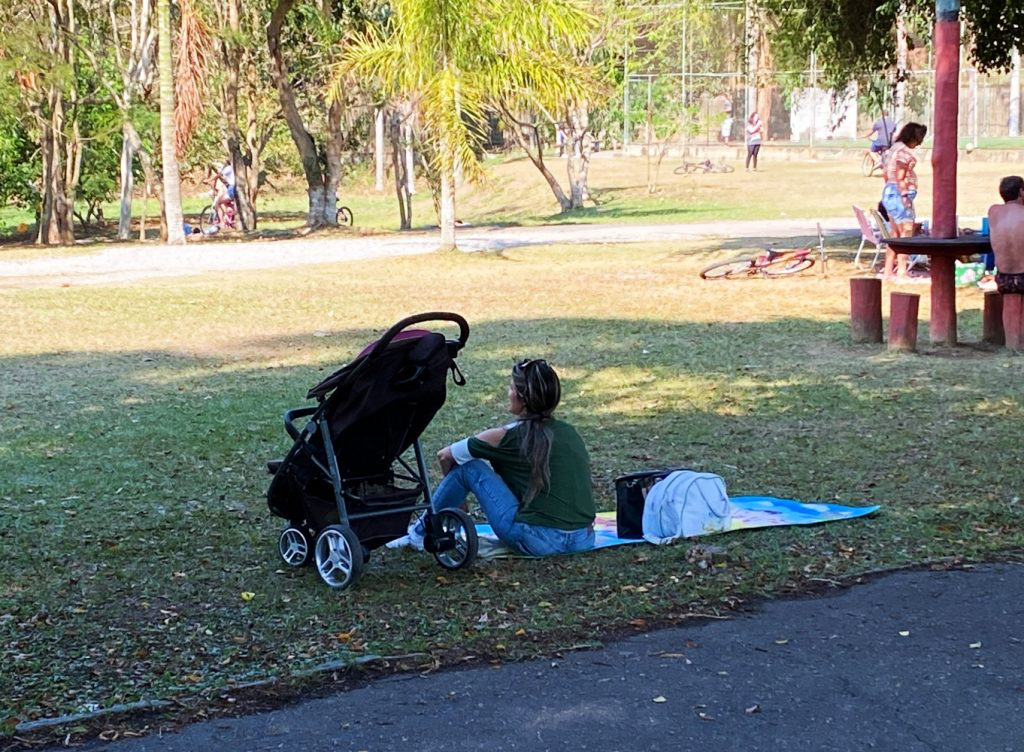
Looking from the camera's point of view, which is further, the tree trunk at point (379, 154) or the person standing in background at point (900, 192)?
the tree trunk at point (379, 154)

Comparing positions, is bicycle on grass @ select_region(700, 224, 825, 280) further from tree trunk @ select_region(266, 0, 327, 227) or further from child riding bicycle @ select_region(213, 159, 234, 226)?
child riding bicycle @ select_region(213, 159, 234, 226)

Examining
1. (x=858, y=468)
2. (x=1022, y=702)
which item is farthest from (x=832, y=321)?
(x=1022, y=702)

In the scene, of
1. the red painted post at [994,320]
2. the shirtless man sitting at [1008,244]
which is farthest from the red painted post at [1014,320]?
the red painted post at [994,320]

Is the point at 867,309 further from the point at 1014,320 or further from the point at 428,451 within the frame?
the point at 428,451

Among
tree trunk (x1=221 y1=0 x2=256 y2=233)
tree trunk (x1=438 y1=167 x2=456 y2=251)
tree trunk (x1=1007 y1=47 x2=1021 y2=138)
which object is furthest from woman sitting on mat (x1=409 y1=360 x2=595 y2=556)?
tree trunk (x1=1007 y1=47 x2=1021 y2=138)

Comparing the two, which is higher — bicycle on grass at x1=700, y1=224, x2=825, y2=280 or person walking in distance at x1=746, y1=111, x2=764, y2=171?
person walking in distance at x1=746, y1=111, x2=764, y2=171

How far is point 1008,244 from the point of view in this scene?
11211 mm

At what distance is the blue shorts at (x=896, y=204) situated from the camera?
56.3ft

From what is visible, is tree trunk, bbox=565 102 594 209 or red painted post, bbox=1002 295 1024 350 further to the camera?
tree trunk, bbox=565 102 594 209

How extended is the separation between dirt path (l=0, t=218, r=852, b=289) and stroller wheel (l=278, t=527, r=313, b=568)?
46.2 feet

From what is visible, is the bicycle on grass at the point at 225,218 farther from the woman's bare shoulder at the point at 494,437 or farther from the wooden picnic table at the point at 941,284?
the woman's bare shoulder at the point at 494,437

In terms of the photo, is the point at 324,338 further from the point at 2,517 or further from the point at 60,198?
the point at 60,198

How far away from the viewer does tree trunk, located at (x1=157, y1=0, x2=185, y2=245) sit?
23.9 metres

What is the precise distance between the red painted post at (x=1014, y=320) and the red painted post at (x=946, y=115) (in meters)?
0.73
